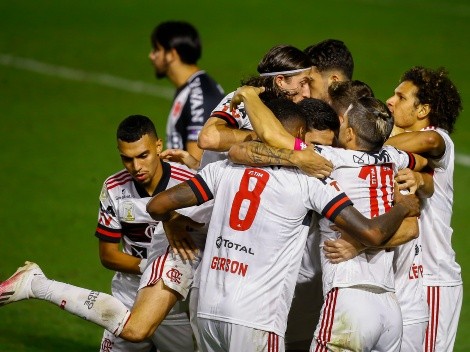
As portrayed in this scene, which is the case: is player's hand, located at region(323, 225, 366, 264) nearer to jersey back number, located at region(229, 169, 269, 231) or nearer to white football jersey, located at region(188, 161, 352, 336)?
white football jersey, located at region(188, 161, 352, 336)

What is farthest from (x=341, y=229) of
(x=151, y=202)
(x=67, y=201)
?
(x=67, y=201)

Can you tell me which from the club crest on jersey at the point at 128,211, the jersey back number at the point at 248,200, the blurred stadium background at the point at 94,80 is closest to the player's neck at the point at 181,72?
the blurred stadium background at the point at 94,80

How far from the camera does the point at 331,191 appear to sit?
21.4 ft

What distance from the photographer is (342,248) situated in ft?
22.0

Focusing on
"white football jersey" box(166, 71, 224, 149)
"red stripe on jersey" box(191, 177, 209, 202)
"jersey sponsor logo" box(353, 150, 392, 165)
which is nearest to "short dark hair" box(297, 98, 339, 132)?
"jersey sponsor logo" box(353, 150, 392, 165)

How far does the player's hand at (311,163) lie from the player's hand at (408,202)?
588 mm

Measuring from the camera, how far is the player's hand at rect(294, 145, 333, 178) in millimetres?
6531

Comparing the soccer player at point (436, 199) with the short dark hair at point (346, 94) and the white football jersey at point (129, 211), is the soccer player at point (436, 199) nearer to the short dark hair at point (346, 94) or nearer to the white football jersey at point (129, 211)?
the short dark hair at point (346, 94)

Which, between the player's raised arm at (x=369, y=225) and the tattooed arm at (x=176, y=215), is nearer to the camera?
the player's raised arm at (x=369, y=225)

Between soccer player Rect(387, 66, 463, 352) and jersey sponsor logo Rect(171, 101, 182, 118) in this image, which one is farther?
jersey sponsor logo Rect(171, 101, 182, 118)

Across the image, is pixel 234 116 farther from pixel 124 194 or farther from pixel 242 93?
pixel 124 194

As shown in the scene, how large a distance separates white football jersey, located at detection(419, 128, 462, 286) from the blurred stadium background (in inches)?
79.3

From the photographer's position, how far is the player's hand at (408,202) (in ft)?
22.5

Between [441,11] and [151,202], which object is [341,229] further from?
[441,11]
